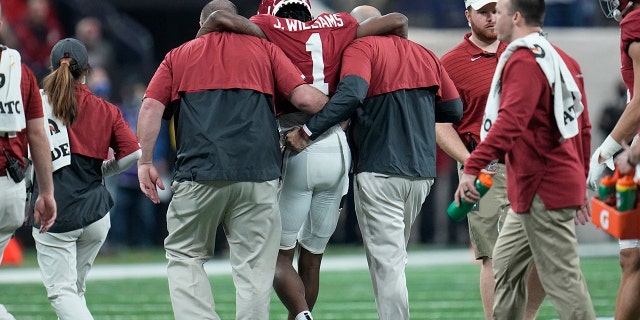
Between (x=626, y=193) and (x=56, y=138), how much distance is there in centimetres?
324

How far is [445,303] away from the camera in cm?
994

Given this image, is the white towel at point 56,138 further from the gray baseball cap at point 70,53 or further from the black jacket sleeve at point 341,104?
the black jacket sleeve at point 341,104

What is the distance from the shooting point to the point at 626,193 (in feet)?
17.1

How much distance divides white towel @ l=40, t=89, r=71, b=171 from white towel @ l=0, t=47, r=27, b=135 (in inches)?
34.6

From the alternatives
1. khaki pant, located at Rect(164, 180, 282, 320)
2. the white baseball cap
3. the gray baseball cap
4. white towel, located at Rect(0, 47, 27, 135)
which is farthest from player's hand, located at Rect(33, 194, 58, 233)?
the white baseball cap

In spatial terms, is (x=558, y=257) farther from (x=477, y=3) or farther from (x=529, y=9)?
(x=477, y=3)

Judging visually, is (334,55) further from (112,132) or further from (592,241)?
(592,241)

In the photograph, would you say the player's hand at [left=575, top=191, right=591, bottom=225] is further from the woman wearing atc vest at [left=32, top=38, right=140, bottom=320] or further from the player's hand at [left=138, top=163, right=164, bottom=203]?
the woman wearing atc vest at [left=32, top=38, right=140, bottom=320]

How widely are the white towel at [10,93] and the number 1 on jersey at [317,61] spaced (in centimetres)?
166

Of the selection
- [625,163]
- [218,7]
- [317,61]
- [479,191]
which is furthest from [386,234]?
[625,163]

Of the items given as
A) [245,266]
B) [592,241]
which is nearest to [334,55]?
[245,266]

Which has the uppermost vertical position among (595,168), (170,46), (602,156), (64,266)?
(602,156)

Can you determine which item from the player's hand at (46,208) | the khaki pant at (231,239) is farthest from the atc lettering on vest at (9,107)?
the khaki pant at (231,239)

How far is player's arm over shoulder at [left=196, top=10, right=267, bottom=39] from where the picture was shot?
6.24 metres
